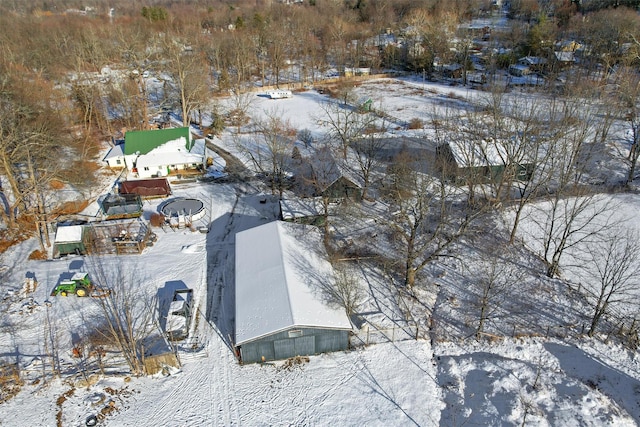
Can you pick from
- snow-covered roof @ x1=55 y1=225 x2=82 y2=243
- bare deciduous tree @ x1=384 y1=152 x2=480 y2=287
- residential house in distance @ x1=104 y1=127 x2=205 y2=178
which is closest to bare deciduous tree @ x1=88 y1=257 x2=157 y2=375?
snow-covered roof @ x1=55 y1=225 x2=82 y2=243

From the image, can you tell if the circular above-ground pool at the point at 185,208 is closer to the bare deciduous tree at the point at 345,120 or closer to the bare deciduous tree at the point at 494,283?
the bare deciduous tree at the point at 345,120

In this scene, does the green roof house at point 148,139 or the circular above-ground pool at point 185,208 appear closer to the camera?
the circular above-ground pool at point 185,208

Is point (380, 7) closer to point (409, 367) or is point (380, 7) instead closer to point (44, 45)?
point (44, 45)

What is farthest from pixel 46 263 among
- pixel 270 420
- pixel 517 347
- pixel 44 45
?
pixel 44 45

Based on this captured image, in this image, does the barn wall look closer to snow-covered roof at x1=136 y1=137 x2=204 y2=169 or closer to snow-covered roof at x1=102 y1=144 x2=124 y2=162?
snow-covered roof at x1=136 y1=137 x2=204 y2=169

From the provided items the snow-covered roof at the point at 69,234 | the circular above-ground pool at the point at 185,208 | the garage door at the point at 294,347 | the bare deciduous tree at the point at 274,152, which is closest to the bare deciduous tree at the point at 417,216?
the garage door at the point at 294,347

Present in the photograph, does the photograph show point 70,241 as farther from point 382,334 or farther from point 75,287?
point 382,334
